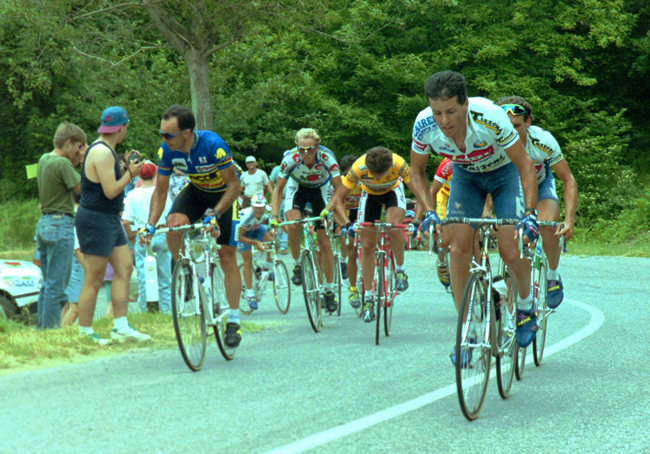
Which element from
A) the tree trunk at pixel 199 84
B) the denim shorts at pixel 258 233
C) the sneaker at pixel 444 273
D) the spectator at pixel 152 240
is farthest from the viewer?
the tree trunk at pixel 199 84

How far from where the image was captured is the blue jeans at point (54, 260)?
8.61 metres

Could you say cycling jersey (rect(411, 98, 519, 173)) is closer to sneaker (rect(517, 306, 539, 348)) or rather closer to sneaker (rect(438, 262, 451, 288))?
sneaker (rect(517, 306, 539, 348))

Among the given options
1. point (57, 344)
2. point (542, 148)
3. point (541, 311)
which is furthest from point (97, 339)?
point (542, 148)

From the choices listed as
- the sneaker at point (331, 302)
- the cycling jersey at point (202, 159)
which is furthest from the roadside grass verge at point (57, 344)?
the sneaker at point (331, 302)

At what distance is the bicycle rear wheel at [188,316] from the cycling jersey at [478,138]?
2.19 m

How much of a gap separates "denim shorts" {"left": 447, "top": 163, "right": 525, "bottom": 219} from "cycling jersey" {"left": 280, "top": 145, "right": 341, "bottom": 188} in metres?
3.93

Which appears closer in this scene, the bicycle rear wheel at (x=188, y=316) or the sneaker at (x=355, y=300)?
the bicycle rear wheel at (x=188, y=316)

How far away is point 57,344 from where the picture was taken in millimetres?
7402

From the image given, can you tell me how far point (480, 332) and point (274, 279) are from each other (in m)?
6.60

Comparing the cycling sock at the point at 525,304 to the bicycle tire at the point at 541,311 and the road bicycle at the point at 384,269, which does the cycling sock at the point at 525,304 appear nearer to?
the bicycle tire at the point at 541,311

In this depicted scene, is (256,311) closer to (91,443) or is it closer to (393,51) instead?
(91,443)

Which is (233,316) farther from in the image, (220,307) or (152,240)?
(152,240)

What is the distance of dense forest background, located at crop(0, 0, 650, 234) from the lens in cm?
2542

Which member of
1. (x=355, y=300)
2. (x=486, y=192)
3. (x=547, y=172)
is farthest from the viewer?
(x=355, y=300)
